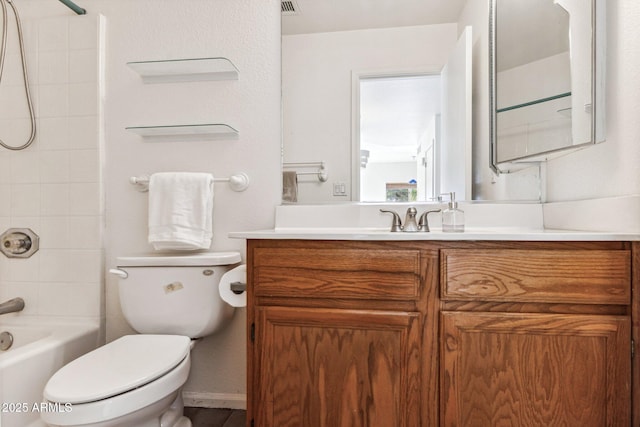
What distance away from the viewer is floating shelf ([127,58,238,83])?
5.15ft

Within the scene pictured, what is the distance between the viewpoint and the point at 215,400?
163 centimetres

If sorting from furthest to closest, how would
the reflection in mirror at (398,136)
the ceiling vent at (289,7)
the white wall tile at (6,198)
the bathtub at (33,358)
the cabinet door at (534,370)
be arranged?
the white wall tile at (6,198) < the ceiling vent at (289,7) < the reflection in mirror at (398,136) < the bathtub at (33,358) < the cabinet door at (534,370)

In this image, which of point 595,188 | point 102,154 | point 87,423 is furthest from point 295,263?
point 102,154

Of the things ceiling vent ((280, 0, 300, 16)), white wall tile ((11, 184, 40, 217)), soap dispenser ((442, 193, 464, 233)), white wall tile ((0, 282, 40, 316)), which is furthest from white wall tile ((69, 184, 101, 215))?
soap dispenser ((442, 193, 464, 233))

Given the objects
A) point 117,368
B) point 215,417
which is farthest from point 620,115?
point 215,417

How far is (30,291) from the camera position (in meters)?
1.69

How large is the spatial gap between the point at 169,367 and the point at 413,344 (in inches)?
30.6

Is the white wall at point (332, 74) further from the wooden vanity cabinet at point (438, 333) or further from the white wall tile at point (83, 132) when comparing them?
the white wall tile at point (83, 132)

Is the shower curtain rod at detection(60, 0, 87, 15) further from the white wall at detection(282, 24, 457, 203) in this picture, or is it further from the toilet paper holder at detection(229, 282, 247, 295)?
the toilet paper holder at detection(229, 282, 247, 295)

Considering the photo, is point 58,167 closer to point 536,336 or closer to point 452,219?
point 452,219

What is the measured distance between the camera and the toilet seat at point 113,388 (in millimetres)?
961

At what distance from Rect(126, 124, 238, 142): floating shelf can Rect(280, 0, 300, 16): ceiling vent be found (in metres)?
0.60

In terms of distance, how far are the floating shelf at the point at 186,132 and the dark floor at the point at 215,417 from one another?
124 centimetres

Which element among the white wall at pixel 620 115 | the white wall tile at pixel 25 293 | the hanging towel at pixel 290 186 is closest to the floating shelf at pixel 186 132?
the hanging towel at pixel 290 186
